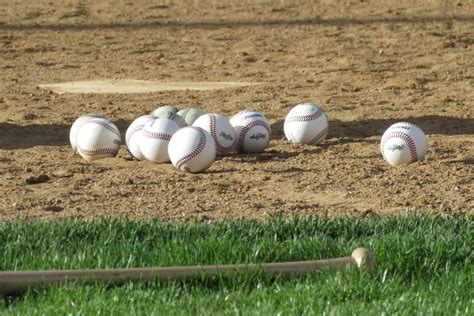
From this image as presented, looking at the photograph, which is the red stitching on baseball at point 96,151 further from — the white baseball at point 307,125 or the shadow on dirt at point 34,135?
the white baseball at point 307,125

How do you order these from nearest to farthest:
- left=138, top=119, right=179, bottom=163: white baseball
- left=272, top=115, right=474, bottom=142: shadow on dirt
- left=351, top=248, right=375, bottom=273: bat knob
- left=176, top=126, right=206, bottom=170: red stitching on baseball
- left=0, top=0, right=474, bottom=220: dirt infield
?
left=351, top=248, right=375, bottom=273: bat knob, left=0, top=0, right=474, bottom=220: dirt infield, left=176, top=126, right=206, bottom=170: red stitching on baseball, left=138, top=119, right=179, bottom=163: white baseball, left=272, top=115, right=474, bottom=142: shadow on dirt

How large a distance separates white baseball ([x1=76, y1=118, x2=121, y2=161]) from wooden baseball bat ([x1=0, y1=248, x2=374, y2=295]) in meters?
3.68

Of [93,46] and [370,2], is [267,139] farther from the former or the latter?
[370,2]

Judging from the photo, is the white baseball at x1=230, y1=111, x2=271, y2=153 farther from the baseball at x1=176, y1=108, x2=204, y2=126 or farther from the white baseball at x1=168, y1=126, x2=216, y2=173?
the white baseball at x1=168, y1=126, x2=216, y2=173

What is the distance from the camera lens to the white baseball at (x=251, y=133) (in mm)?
9734

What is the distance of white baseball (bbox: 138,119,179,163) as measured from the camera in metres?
9.30

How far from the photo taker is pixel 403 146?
9.08m

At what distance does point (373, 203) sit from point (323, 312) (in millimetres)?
2768

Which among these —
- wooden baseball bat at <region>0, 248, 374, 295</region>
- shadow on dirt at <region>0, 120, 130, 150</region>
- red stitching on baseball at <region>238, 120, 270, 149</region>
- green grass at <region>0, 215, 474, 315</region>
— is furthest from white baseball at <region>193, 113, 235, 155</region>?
wooden baseball bat at <region>0, 248, 374, 295</region>

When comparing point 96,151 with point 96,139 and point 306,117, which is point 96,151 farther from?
point 306,117

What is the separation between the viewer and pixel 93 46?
16.4 meters

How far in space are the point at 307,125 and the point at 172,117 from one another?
3.66 feet

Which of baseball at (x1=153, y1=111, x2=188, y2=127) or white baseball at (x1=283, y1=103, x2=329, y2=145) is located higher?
baseball at (x1=153, y1=111, x2=188, y2=127)

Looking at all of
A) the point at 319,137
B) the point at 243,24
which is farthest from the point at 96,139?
the point at 243,24
